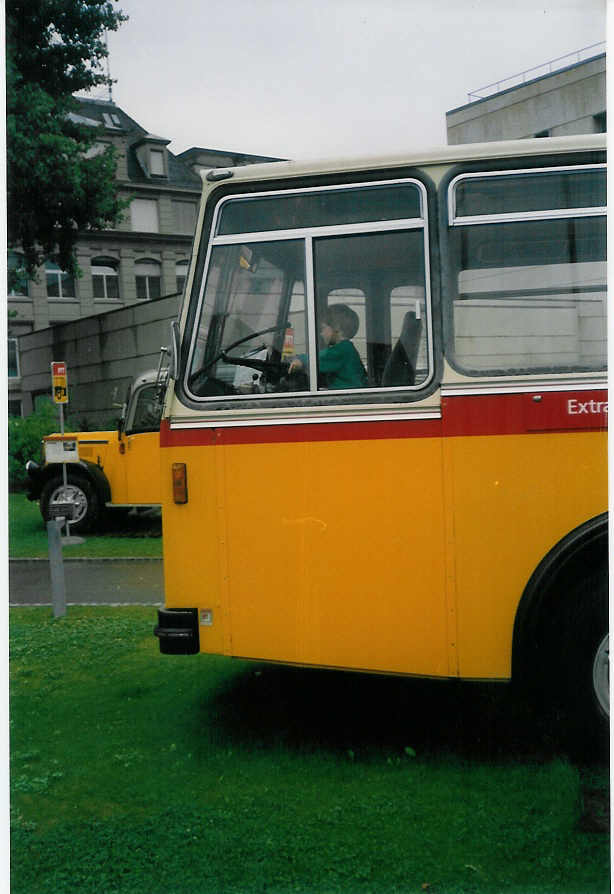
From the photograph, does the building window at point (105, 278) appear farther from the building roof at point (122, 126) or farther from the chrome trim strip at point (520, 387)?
the chrome trim strip at point (520, 387)

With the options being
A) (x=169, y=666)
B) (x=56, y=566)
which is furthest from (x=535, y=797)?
(x=56, y=566)

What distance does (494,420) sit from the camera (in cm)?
353

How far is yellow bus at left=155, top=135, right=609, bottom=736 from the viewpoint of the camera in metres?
3.52

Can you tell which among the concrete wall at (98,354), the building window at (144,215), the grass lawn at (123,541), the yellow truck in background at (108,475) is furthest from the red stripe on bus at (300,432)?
the yellow truck in background at (108,475)

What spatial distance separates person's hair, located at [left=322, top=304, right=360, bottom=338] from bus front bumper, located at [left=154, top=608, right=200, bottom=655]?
1526 millimetres

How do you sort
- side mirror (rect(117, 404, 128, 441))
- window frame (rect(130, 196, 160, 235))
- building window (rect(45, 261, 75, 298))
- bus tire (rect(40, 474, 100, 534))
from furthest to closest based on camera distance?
bus tire (rect(40, 474, 100, 534)), side mirror (rect(117, 404, 128, 441)), window frame (rect(130, 196, 160, 235)), building window (rect(45, 261, 75, 298))

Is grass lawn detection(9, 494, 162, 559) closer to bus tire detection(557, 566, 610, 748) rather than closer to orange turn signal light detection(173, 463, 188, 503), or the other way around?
orange turn signal light detection(173, 463, 188, 503)

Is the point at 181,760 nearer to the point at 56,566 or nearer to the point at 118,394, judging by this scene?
the point at 56,566

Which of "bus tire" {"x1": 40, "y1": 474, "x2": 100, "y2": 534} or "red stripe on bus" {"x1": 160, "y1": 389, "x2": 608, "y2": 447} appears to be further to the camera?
"bus tire" {"x1": 40, "y1": 474, "x2": 100, "y2": 534}

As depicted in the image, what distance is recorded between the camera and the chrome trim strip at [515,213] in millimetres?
3543

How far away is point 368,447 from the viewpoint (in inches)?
144

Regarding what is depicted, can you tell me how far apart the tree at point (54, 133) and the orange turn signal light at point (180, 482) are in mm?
1360

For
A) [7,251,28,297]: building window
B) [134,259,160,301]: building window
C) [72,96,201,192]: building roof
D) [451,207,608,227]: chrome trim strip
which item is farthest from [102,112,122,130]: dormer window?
[451,207,608,227]: chrome trim strip

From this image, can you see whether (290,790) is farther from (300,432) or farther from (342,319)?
(342,319)
